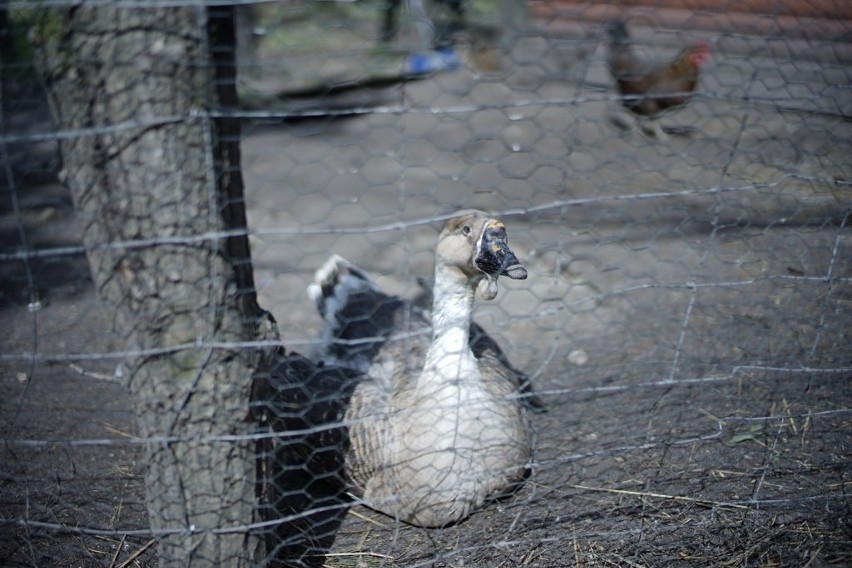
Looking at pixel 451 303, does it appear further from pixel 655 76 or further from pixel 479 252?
pixel 655 76

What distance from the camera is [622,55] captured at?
7582 millimetres

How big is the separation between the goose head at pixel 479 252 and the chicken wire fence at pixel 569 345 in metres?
0.10

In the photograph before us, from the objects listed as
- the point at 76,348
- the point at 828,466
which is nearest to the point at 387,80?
the point at 76,348

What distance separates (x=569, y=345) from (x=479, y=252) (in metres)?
1.34

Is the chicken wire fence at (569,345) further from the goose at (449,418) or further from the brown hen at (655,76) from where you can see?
the brown hen at (655,76)

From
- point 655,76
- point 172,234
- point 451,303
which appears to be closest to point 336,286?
point 451,303

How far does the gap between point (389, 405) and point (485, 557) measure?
693 millimetres

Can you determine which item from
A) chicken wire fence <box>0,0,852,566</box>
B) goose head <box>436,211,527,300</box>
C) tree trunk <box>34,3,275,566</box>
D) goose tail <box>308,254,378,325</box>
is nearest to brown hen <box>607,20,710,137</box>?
chicken wire fence <box>0,0,852,566</box>

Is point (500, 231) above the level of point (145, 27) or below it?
below

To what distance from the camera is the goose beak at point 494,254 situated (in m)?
2.56

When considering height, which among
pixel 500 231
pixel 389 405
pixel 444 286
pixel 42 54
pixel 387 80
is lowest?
pixel 387 80

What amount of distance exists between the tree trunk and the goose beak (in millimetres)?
873

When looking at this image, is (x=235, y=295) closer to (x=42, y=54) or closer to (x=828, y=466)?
(x=42, y=54)

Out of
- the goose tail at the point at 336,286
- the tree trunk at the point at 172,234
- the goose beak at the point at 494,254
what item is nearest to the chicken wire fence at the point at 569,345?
the tree trunk at the point at 172,234
